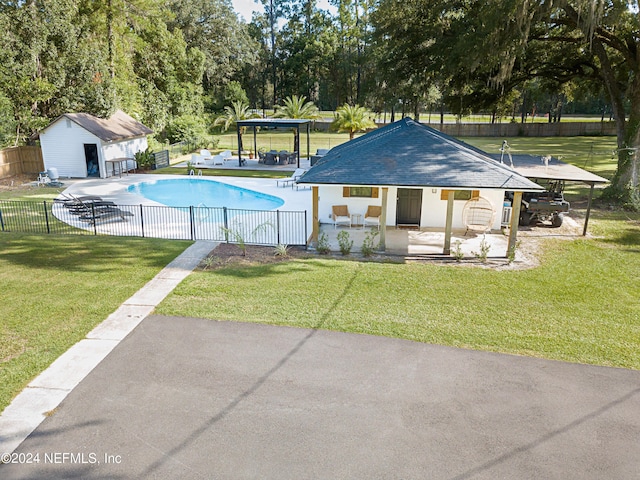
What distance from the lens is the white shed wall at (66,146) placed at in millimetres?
27031

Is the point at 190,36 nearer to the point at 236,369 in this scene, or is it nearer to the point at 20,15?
the point at 20,15

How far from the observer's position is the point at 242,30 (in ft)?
215

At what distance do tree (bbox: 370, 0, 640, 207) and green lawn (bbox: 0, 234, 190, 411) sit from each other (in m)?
14.7

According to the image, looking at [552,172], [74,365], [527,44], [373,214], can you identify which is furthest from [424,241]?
[527,44]

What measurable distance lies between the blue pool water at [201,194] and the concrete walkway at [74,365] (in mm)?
10137

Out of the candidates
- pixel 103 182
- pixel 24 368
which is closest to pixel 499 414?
pixel 24 368

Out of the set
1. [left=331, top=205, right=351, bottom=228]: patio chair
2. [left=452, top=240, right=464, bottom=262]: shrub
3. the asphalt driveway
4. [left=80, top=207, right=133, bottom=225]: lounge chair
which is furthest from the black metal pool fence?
the asphalt driveway

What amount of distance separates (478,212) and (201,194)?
575 inches

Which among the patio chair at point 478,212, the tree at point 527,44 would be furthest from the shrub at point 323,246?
the tree at point 527,44

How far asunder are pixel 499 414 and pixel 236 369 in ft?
14.3

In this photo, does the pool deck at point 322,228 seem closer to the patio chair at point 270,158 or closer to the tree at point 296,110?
the patio chair at point 270,158

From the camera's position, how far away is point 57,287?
38.7ft

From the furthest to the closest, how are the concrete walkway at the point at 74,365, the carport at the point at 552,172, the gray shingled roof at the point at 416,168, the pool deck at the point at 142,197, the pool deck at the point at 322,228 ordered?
the pool deck at the point at 142,197 < the carport at the point at 552,172 < the pool deck at the point at 322,228 < the gray shingled roof at the point at 416,168 < the concrete walkway at the point at 74,365

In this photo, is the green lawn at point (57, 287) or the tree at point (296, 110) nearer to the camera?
the green lawn at point (57, 287)
